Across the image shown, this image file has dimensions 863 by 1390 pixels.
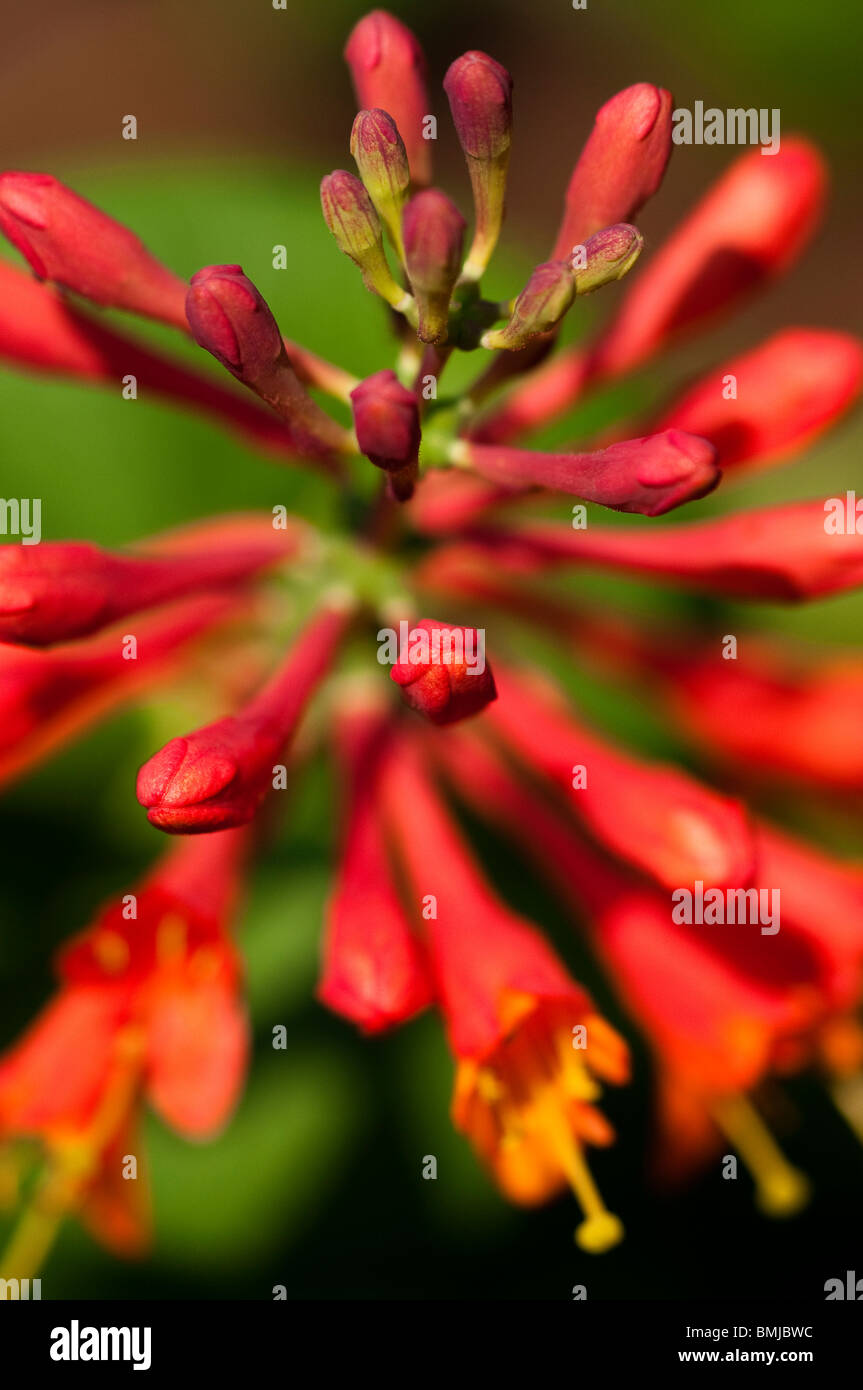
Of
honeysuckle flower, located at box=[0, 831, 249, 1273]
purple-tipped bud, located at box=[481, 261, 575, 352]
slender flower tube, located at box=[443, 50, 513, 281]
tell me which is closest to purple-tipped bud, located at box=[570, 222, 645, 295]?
purple-tipped bud, located at box=[481, 261, 575, 352]

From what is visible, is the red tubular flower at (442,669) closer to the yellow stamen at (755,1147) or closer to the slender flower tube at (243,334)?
the slender flower tube at (243,334)

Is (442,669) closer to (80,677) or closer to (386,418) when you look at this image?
(386,418)

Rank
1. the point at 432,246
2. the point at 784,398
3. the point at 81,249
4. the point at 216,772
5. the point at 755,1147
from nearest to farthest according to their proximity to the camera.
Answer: the point at 432,246
the point at 216,772
the point at 81,249
the point at 784,398
the point at 755,1147

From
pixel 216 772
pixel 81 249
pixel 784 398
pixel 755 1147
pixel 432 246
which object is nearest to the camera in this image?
pixel 432 246

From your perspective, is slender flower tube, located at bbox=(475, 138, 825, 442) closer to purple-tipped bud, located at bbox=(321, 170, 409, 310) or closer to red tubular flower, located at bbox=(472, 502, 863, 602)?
red tubular flower, located at bbox=(472, 502, 863, 602)

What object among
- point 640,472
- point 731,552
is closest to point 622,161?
point 640,472

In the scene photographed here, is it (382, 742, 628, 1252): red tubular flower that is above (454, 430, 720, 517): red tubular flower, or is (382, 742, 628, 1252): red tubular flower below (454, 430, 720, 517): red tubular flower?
below
